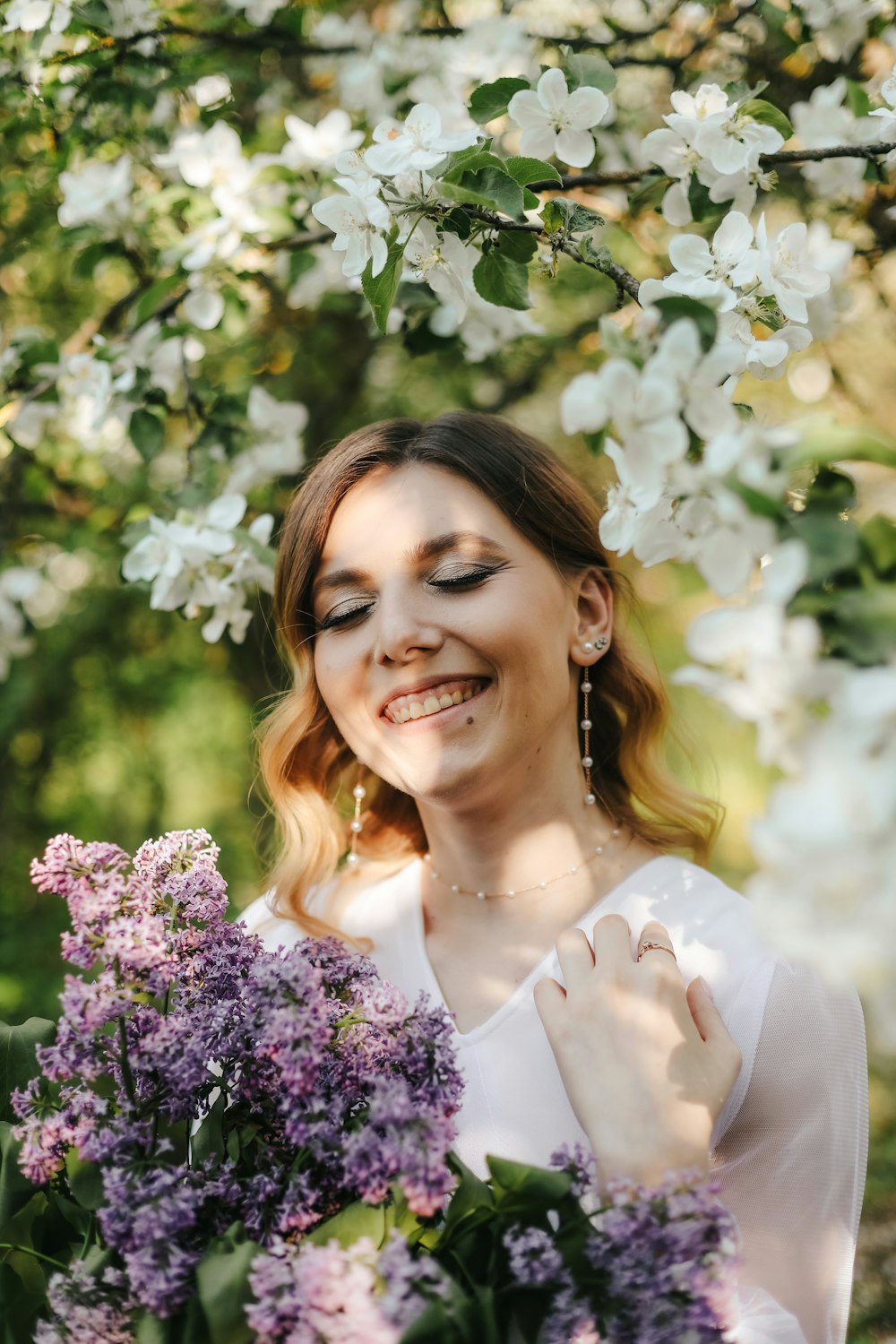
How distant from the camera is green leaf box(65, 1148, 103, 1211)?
40.0 inches

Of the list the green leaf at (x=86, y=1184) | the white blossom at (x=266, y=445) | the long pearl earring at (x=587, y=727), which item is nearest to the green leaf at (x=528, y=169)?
the long pearl earring at (x=587, y=727)

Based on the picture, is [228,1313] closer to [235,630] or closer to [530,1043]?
[530,1043]

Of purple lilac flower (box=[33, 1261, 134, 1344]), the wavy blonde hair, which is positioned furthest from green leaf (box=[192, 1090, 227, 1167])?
the wavy blonde hair

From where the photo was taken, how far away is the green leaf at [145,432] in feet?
6.72

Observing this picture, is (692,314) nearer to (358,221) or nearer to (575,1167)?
(358,221)

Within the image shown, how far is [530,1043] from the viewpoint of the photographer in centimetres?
165

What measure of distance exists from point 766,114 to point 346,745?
1277 mm

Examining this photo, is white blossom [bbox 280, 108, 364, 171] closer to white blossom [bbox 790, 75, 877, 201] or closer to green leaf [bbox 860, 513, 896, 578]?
white blossom [bbox 790, 75, 877, 201]

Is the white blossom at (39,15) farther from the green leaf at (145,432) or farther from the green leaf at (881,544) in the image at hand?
the green leaf at (881,544)

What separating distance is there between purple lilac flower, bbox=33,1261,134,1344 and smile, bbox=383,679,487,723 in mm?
858

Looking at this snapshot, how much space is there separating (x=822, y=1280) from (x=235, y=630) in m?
1.37

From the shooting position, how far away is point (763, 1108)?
1.51 meters

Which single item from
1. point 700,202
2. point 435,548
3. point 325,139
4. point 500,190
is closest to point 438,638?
point 435,548

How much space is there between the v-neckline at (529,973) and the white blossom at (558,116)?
1.08 meters
